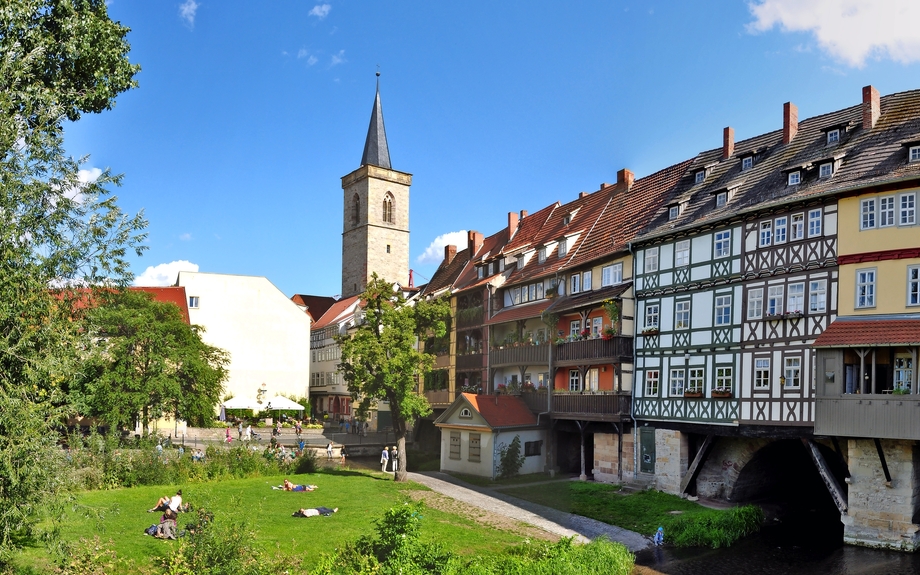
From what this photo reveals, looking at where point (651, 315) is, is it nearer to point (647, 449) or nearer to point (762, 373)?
point (647, 449)

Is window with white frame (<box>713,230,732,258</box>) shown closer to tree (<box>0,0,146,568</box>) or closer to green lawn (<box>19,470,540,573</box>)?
green lawn (<box>19,470,540,573</box>)

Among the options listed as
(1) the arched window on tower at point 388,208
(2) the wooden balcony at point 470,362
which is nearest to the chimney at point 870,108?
(2) the wooden balcony at point 470,362

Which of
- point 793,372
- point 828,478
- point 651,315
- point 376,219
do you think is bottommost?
point 828,478

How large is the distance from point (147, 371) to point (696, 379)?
29.8 metres

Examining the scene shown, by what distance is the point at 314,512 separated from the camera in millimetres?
25016

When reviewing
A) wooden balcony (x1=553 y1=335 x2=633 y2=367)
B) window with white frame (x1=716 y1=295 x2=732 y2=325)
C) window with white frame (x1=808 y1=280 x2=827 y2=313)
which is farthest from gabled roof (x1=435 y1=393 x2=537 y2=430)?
window with white frame (x1=808 y1=280 x2=827 y2=313)

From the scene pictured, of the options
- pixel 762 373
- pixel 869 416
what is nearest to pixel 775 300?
pixel 762 373

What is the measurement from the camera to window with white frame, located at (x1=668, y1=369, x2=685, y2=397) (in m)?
30.3

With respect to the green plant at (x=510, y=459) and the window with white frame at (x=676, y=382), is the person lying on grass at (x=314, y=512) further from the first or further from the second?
the window with white frame at (x=676, y=382)

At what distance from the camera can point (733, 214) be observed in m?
28.1

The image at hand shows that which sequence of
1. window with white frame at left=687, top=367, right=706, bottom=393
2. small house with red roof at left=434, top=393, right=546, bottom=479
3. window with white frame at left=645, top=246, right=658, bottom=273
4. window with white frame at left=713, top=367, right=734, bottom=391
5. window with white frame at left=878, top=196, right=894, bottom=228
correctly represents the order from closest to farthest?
1. window with white frame at left=878, top=196, right=894, bottom=228
2. window with white frame at left=713, top=367, right=734, bottom=391
3. window with white frame at left=687, top=367, right=706, bottom=393
4. window with white frame at left=645, top=246, right=658, bottom=273
5. small house with red roof at left=434, top=393, right=546, bottom=479

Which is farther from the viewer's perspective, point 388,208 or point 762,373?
point 388,208

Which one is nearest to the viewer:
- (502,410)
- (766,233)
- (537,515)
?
(766,233)

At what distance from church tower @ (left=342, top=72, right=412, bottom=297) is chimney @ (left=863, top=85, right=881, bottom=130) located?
56.8 meters
